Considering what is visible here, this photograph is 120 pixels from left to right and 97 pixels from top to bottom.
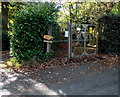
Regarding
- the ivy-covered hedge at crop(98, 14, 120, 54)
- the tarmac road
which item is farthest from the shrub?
the ivy-covered hedge at crop(98, 14, 120, 54)

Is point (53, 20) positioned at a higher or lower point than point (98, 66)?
higher

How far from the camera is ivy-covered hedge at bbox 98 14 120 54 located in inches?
314

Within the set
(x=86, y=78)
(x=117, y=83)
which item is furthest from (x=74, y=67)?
(x=117, y=83)

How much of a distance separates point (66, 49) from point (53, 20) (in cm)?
166

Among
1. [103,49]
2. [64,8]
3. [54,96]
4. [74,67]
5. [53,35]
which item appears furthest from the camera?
[64,8]

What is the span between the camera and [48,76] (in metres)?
5.07

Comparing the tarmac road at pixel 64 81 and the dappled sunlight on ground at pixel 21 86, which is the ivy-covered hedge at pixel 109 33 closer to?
the tarmac road at pixel 64 81

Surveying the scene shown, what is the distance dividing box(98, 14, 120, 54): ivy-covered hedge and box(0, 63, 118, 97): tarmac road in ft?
8.48

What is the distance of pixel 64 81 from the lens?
456 centimetres

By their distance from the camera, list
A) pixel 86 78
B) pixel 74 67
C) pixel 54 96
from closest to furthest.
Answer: pixel 54 96 → pixel 86 78 → pixel 74 67

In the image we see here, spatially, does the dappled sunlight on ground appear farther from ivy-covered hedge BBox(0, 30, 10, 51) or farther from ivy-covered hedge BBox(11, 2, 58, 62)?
ivy-covered hedge BBox(0, 30, 10, 51)

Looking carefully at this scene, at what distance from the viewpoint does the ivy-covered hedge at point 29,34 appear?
6516mm

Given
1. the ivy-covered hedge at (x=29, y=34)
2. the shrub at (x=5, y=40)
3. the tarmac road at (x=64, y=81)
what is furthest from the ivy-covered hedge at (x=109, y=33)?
the shrub at (x=5, y=40)

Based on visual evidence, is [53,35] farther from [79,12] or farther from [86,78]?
[79,12]
